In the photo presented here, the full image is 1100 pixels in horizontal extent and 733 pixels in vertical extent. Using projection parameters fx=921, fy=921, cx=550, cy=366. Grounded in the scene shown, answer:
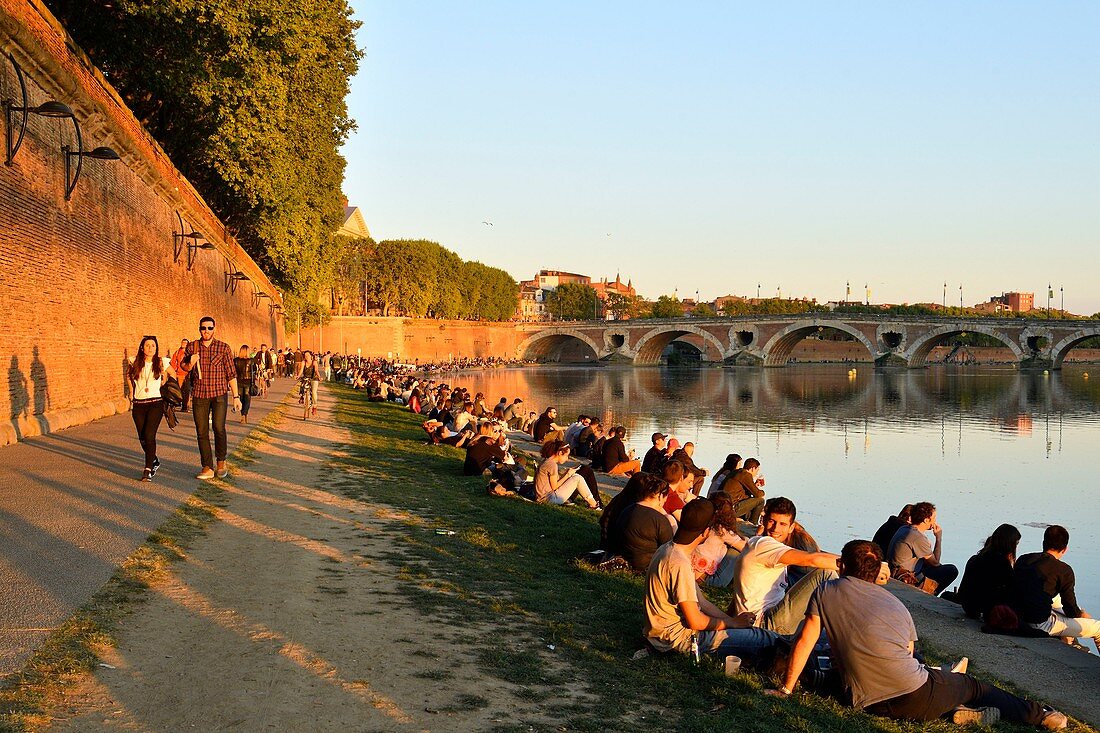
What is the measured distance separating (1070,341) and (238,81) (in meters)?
80.4

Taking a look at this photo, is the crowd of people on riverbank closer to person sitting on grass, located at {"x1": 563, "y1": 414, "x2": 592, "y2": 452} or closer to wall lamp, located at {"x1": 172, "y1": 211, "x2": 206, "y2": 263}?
person sitting on grass, located at {"x1": 563, "y1": 414, "x2": 592, "y2": 452}

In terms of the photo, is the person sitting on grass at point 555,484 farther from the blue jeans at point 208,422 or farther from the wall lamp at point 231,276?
the wall lamp at point 231,276

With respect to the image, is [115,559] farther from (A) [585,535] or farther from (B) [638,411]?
(B) [638,411]

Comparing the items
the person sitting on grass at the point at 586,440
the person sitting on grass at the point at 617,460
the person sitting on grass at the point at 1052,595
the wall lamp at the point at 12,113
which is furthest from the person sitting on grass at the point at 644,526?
the person sitting on grass at the point at 586,440

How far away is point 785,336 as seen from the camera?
333 feet

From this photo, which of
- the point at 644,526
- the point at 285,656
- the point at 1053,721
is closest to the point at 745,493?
the point at 644,526

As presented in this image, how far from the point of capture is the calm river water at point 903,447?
648 inches

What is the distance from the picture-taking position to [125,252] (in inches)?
749

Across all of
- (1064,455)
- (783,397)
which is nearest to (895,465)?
(1064,455)

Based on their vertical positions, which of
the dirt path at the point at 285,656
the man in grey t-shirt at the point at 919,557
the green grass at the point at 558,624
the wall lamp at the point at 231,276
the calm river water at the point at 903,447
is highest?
the wall lamp at the point at 231,276

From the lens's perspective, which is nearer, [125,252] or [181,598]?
[181,598]

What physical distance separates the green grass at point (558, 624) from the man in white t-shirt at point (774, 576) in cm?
88

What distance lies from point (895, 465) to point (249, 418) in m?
16.0

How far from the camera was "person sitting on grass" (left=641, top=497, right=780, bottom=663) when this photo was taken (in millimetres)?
6082
